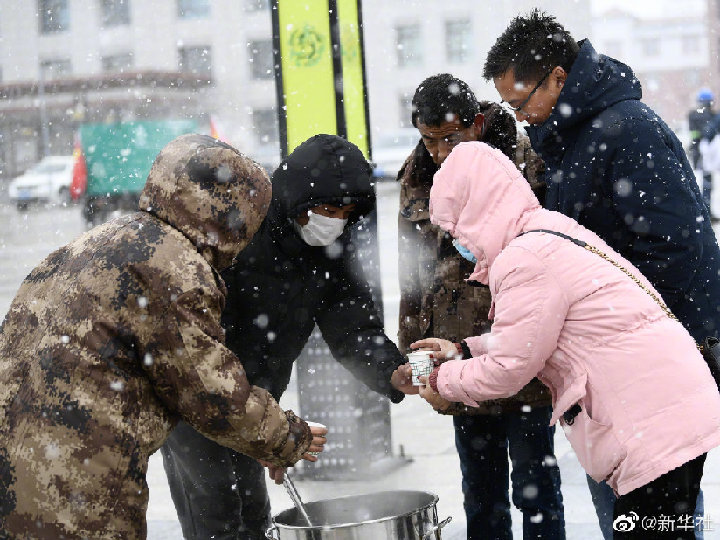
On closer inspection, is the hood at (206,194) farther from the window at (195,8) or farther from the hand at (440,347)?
the window at (195,8)

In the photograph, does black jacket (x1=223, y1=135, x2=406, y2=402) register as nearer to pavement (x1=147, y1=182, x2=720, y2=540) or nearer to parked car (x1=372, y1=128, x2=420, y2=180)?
pavement (x1=147, y1=182, x2=720, y2=540)

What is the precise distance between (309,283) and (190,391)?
43.7 inches

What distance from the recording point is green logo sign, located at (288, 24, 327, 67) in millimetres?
4859

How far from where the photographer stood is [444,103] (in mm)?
3545

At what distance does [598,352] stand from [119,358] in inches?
44.7

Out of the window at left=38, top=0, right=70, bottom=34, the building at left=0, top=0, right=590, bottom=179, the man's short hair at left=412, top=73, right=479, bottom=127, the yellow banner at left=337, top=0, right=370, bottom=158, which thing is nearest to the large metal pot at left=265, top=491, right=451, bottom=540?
the man's short hair at left=412, top=73, right=479, bottom=127

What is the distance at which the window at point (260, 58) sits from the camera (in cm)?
4550

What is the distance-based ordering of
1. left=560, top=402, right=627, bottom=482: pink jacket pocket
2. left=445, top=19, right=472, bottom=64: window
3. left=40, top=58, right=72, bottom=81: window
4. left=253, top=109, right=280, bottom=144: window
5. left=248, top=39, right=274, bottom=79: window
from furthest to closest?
left=40, top=58, right=72, bottom=81: window < left=248, top=39, right=274, bottom=79: window < left=253, top=109, right=280, bottom=144: window < left=445, top=19, right=472, bottom=64: window < left=560, top=402, right=627, bottom=482: pink jacket pocket

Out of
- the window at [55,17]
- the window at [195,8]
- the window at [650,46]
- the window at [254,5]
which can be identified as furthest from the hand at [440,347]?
the window at [650,46]

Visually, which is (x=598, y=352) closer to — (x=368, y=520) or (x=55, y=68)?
(x=368, y=520)

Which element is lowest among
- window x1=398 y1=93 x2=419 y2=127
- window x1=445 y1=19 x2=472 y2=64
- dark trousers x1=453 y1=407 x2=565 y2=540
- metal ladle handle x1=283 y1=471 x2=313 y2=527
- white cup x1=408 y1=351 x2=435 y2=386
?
dark trousers x1=453 y1=407 x2=565 y2=540

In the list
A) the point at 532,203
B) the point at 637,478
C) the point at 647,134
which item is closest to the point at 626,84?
the point at 647,134

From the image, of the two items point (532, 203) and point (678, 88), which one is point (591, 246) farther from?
point (678, 88)

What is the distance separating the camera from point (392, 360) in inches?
138
